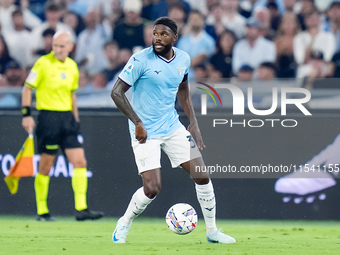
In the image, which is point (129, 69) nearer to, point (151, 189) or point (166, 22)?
point (166, 22)

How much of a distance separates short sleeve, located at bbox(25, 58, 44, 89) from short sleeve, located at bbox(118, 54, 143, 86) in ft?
10.3

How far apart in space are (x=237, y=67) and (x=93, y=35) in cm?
265

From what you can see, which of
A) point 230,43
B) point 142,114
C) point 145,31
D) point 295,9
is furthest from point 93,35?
point 142,114

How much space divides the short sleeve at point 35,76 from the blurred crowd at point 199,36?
1887mm

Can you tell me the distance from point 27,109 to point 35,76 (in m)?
0.44

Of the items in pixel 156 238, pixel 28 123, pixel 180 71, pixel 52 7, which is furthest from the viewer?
pixel 52 7

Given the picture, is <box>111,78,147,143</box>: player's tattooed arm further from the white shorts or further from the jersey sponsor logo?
the jersey sponsor logo

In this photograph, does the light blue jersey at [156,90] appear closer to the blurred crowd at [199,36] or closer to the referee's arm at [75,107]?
the referee's arm at [75,107]

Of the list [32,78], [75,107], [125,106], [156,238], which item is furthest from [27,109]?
[125,106]

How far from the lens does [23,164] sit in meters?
9.42

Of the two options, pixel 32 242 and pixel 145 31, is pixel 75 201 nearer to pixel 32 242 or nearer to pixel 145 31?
pixel 32 242

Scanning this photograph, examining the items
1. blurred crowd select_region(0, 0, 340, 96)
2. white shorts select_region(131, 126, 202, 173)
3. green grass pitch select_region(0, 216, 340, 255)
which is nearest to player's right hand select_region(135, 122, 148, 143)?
white shorts select_region(131, 126, 202, 173)

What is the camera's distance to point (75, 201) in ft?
30.6

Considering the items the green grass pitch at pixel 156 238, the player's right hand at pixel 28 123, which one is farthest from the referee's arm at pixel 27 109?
the green grass pitch at pixel 156 238
